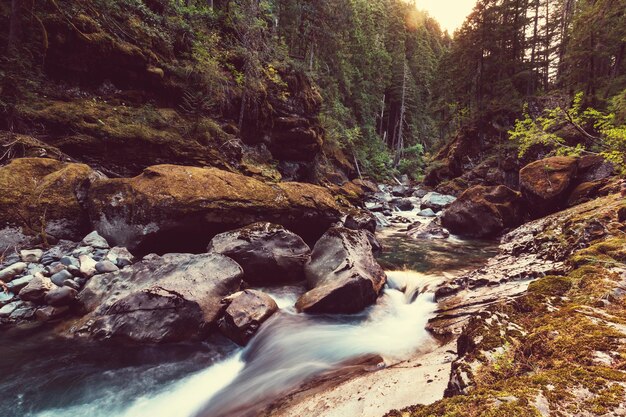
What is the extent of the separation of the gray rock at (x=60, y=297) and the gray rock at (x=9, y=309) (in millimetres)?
389

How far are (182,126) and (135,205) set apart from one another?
18.9ft

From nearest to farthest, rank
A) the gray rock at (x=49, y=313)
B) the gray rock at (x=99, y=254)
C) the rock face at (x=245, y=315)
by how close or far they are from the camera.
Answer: the gray rock at (x=49, y=313) → the rock face at (x=245, y=315) → the gray rock at (x=99, y=254)

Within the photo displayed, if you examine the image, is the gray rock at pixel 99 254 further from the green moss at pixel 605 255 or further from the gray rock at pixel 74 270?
the green moss at pixel 605 255

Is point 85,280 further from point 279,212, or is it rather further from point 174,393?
point 279,212

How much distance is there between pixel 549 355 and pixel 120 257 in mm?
7242

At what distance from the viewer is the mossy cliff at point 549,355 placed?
1.57 metres

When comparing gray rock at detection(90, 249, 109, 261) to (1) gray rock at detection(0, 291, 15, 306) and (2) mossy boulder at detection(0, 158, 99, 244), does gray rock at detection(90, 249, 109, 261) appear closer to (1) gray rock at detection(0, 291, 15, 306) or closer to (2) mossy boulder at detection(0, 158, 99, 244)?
(2) mossy boulder at detection(0, 158, 99, 244)

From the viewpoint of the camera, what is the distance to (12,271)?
213 inches

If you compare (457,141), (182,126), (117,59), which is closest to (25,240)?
(182,126)

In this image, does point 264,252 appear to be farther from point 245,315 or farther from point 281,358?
point 281,358

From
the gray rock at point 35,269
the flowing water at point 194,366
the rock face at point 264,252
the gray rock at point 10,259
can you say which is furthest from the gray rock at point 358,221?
the gray rock at point 10,259

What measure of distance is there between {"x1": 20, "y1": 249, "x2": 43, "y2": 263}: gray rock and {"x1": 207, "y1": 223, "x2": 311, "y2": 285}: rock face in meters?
3.19

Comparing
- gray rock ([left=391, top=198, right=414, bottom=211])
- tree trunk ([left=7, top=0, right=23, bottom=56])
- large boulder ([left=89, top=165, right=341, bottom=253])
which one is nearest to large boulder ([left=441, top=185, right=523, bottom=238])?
large boulder ([left=89, top=165, right=341, bottom=253])

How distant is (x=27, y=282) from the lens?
209 inches
